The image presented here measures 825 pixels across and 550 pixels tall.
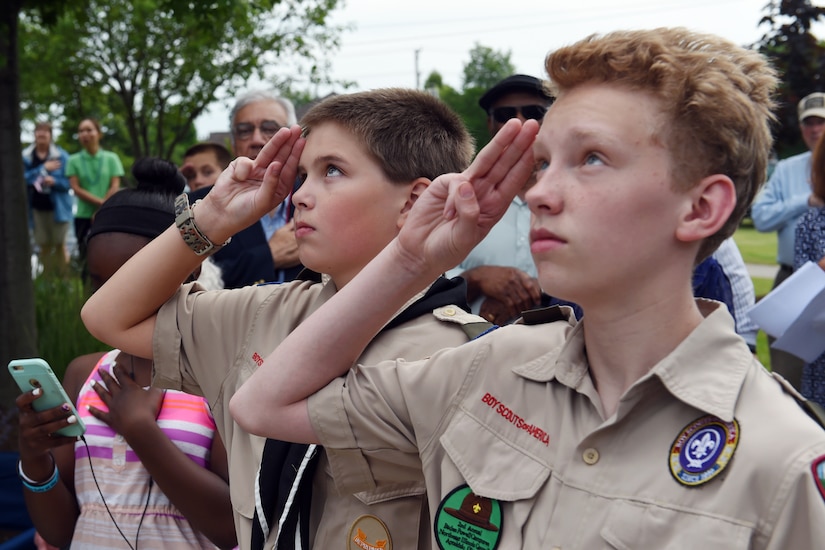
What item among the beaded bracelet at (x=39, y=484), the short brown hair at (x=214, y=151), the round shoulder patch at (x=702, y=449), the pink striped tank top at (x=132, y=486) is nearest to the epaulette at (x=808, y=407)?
the round shoulder patch at (x=702, y=449)

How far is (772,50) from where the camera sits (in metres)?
11.3

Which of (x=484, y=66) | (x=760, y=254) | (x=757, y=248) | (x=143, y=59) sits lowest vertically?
(x=484, y=66)

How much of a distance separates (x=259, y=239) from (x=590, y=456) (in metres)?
3.07

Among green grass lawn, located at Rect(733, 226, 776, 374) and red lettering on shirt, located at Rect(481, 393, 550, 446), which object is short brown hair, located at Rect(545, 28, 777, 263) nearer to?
red lettering on shirt, located at Rect(481, 393, 550, 446)

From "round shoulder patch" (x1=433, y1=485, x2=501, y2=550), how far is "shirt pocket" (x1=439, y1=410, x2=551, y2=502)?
0.08 ft

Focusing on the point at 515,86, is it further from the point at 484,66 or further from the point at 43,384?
the point at 484,66

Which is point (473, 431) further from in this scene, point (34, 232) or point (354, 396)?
point (34, 232)

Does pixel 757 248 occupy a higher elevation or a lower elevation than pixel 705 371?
lower

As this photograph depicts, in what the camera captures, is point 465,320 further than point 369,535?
Yes

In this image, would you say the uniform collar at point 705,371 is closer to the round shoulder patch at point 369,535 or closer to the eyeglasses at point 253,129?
the round shoulder patch at point 369,535

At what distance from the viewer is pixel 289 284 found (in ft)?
8.23

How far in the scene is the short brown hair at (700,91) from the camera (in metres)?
1.53

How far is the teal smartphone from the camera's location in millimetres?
Result: 2582

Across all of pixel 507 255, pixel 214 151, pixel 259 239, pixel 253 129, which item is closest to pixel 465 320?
pixel 507 255
